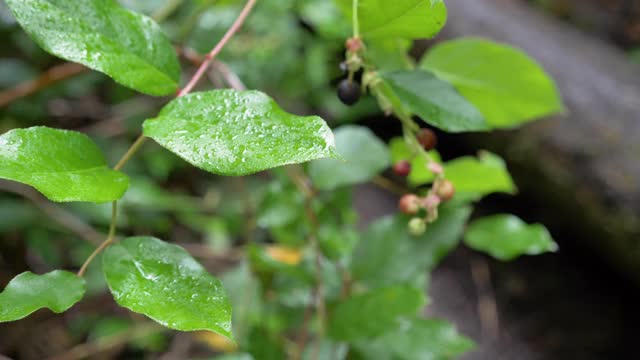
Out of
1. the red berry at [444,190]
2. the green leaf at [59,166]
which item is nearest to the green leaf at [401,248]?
the red berry at [444,190]

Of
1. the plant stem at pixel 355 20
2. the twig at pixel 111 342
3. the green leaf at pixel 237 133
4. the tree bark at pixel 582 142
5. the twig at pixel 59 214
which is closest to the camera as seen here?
the green leaf at pixel 237 133

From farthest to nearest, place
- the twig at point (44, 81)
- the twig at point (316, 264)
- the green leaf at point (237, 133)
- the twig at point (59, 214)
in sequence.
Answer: the twig at point (59, 214)
the twig at point (44, 81)
the twig at point (316, 264)
the green leaf at point (237, 133)

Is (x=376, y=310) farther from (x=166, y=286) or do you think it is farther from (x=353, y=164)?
(x=166, y=286)

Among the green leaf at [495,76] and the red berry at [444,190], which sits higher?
the green leaf at [495,76]

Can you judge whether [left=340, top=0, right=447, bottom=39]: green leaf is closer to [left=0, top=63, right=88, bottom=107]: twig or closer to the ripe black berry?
the ripe black berry

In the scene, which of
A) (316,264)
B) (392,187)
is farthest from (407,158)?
(316,264)

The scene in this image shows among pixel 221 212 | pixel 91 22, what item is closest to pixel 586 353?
pixel 221 212

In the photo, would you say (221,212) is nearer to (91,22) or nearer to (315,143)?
(91,22)

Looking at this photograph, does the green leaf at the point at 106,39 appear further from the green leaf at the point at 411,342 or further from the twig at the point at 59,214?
the twig at the point at 59,214
